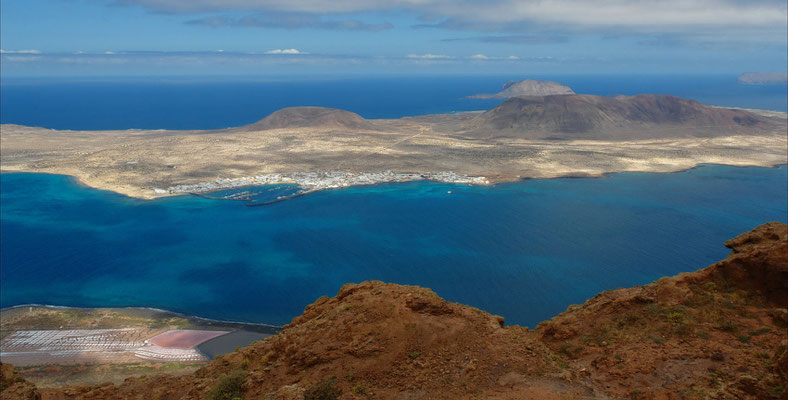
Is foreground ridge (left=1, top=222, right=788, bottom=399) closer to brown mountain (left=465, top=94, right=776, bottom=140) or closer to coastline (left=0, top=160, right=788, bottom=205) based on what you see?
coastline (left=0, top=160, right=788, bottom=205)

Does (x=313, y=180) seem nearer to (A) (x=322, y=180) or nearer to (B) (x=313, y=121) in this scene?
(A) (x=322, y=180)

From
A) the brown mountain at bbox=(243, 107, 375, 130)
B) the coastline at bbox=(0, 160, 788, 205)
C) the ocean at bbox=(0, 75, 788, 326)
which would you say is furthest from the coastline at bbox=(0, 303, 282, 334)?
the brown mountain at bbox=(243, 107, 375, 130)

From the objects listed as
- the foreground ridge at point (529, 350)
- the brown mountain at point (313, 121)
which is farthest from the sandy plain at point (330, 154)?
the foreground ridge at point (529, 350)

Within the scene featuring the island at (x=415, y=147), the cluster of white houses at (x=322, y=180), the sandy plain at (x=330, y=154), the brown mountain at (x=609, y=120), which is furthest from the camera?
the brown mountain at (x=609, y=120)

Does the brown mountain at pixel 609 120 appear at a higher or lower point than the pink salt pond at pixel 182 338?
higher

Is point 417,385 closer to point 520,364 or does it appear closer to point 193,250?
point 520,364

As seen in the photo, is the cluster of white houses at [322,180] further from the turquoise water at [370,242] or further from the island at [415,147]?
the turquoise water at [370,242]

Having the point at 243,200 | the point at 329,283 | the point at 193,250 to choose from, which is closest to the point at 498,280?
the point at 329,283
